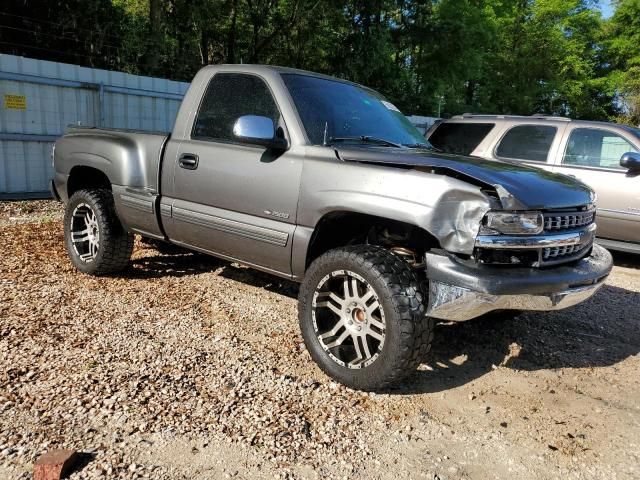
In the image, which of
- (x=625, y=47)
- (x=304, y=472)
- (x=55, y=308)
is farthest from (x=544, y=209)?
(x=625, y=47)

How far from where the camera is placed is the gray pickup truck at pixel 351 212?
9.41 ft

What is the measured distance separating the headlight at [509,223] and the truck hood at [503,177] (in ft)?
0.14

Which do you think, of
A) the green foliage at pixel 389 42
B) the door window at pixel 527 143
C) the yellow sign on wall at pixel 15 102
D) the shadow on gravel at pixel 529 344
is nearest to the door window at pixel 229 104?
the shadow on gravel at pixel 529 344

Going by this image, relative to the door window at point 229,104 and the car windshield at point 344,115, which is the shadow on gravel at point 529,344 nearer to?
the car windshield at point 344,115

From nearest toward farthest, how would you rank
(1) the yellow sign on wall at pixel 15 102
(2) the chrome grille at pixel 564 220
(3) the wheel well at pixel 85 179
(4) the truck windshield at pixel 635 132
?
(2) the chrome grille at pixel 564 220 < (3) the wheel well at pixel 85 179 < (4) the truck windshield at pixel 635 132 < (1) the yellow sign on wall at pixel 15 102

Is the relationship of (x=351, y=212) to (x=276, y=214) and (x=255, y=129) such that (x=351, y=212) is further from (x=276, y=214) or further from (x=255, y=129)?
(x=255, y=129)

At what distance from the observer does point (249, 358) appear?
3.52 m

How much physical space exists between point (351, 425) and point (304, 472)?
1.53ft

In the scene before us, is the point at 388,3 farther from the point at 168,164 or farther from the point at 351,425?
the point at 351,425

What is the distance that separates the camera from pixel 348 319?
3.25m

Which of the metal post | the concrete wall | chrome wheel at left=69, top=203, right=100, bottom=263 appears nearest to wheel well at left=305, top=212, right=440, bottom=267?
chrome wheel at left=69, top=203, right=100, bottom=263

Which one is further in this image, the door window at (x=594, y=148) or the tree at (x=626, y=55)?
the tree at (x=626, y=55)

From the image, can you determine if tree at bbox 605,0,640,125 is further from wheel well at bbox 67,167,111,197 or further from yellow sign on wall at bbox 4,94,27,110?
wheel well at bbox 67,167,111,197

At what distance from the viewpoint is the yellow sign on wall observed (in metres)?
8.62
